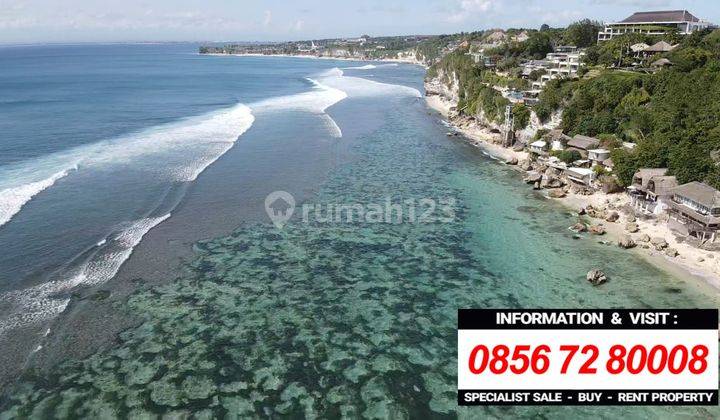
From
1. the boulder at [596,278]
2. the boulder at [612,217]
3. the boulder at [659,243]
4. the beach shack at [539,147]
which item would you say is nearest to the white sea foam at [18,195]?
the boulder at [596,278]

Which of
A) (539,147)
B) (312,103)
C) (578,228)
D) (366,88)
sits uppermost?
(366,88)

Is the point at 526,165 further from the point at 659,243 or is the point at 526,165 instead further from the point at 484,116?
the point at 484,116

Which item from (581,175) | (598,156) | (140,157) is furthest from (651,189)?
(140,157)

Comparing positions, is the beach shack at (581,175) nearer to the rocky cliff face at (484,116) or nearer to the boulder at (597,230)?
the boulder at (597,230)

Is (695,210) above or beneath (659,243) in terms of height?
above

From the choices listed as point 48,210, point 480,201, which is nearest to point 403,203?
point 480,201
